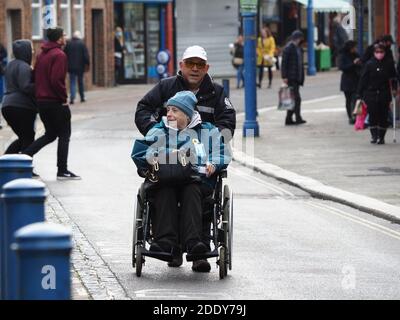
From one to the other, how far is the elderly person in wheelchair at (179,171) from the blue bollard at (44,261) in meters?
4.34

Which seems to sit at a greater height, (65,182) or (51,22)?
(51,22)

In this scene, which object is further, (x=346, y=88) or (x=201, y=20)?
(x=201, y=20)

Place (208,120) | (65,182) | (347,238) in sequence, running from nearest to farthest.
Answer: (208,120) → (347,238) → (65,182)

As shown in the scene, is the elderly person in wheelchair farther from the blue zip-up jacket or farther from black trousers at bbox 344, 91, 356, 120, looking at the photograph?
black trousers at bbox 344, 91, 356, 120

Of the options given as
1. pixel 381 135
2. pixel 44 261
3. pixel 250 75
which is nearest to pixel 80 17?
pixel 250 75

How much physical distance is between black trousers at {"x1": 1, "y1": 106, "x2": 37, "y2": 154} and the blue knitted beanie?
26.0 feet

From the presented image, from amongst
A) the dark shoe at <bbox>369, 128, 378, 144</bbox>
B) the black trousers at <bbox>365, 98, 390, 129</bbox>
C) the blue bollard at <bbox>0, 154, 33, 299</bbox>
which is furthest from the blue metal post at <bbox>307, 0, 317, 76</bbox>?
the blue bollard at <bbox>0, 154, 33, 299</bbox>

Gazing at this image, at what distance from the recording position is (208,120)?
10.3m

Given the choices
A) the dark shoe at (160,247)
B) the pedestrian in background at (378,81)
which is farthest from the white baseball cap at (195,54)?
the pedestrian in background at (378,81)

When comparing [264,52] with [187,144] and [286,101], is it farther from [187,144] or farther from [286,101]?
[187,144]

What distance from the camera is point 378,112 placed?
2223 centimetres
